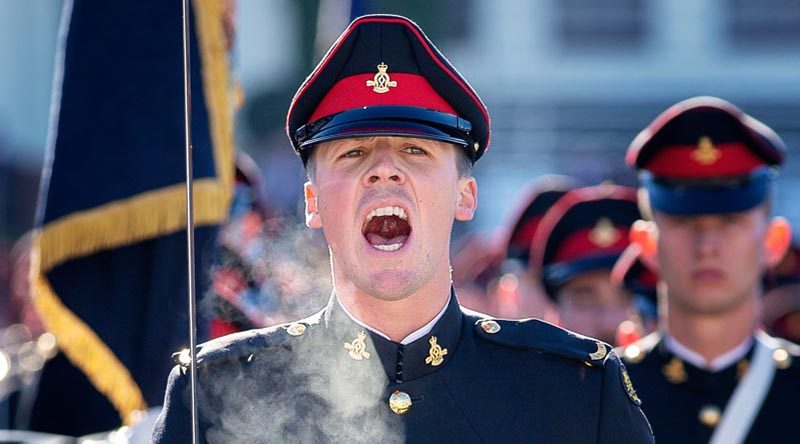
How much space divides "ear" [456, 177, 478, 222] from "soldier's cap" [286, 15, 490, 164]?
0.08 m

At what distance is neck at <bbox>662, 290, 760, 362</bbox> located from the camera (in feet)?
18.9

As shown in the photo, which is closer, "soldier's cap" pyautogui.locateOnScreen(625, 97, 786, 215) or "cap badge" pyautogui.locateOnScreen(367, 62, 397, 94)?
"cap badge" pyautogui.locateOnScreen(367, 62, 397, 94)

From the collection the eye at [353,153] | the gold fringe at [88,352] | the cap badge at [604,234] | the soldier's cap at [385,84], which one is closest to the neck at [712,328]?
the gold fringe at [88,352]

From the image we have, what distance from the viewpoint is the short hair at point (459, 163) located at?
4.04 meters

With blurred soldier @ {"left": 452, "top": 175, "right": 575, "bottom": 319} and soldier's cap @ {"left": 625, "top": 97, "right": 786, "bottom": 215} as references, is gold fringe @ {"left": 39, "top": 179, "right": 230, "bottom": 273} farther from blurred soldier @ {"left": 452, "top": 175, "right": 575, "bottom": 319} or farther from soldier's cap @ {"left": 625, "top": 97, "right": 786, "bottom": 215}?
blurred soldier @ {"left": 452, "top": 175, "right": 575, "bottom": 319}

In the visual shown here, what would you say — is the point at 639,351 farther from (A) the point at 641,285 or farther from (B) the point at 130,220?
(B) the point at 130,220

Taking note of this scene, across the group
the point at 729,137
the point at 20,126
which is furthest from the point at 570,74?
the point at 729,137

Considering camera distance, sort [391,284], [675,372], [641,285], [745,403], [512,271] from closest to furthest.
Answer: [391,284], [745,403], [675,372], [641,285], [512,271]

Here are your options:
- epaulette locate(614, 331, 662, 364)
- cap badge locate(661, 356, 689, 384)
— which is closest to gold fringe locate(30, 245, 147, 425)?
epaulette locate(614, 331, 662, 364)

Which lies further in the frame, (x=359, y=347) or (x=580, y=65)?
(x=580, y=65)

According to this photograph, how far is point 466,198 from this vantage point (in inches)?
159

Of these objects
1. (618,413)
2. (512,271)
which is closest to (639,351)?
(618,413)

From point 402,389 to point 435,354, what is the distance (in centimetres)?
10

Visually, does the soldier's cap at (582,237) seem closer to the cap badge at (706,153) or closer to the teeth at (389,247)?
the cap badge at (706,153)
